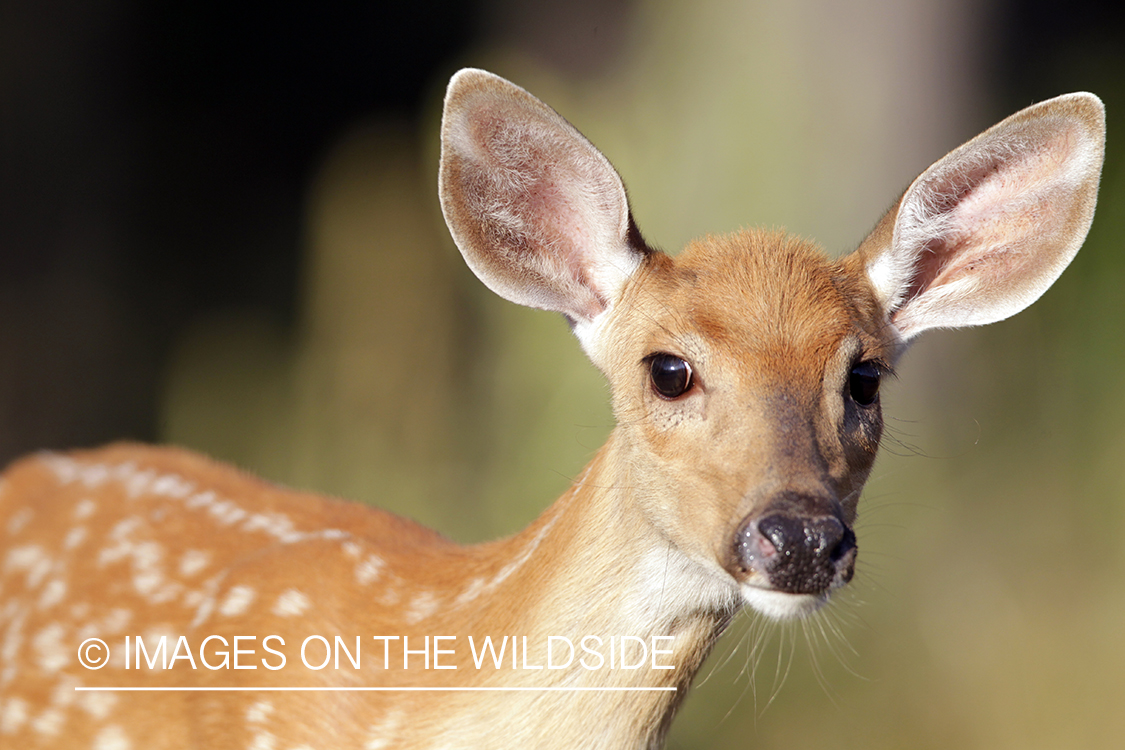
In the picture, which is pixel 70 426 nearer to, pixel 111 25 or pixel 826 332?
pixel 111 25

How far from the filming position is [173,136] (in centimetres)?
561

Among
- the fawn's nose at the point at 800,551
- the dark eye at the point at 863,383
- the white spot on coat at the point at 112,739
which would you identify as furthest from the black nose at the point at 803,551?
the white spot on coat at the point at 112,739

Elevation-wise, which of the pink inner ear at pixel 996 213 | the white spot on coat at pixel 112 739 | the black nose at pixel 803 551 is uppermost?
the pink inner ear at pixel 996 213

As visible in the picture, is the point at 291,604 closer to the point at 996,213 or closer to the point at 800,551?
the point at 800,551

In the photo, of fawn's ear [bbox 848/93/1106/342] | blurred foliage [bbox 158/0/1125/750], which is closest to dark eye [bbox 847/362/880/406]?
fawn's ear [bbox 848/93/1106/342]

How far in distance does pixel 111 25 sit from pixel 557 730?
4457 millimetres

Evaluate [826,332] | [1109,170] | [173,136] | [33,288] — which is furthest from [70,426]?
[1109,170]

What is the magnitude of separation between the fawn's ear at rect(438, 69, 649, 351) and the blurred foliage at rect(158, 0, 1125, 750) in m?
1.61

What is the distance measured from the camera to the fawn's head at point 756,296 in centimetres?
165

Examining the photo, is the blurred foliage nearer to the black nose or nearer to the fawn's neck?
the fawn's neck

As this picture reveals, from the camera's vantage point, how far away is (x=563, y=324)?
14.4ft

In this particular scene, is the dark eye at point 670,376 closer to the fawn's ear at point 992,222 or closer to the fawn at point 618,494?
the fawn at point 618,494

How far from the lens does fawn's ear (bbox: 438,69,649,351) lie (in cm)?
186

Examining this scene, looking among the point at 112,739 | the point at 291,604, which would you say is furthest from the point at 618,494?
the point at 112,739
